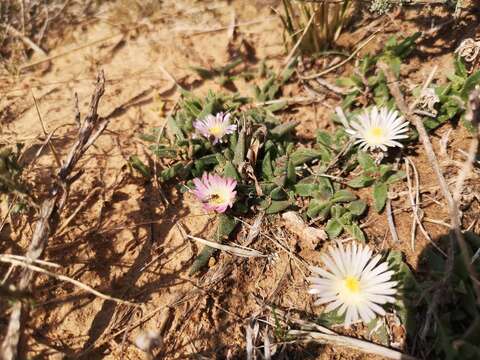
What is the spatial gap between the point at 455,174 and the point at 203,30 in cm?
175

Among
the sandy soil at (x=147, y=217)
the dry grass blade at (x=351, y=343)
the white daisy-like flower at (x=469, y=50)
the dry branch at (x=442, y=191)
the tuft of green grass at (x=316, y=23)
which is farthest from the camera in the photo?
the tuft of green grass at (x=316, y=23)

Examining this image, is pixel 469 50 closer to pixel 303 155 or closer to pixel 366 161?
pixel 366 161

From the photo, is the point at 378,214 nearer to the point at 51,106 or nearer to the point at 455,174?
the point at 455,174

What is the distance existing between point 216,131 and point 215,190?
12.3 inches

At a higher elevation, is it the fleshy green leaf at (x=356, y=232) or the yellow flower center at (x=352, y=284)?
the fleshy green leaf at (x=356, y=232)

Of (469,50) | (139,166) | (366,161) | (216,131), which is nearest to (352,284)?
(366,161)

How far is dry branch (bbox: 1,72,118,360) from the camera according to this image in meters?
1.33

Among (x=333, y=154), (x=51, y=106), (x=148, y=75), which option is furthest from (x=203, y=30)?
(x=333, y=154)

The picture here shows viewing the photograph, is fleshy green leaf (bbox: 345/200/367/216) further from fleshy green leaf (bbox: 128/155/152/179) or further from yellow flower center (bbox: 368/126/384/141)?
fleshy green leaf (bbox: 128/155/152/179)

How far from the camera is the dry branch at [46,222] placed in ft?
4.37

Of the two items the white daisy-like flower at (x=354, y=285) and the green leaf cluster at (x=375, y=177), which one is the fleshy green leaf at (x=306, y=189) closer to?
the green leaf cluster at (x=375, y=177)

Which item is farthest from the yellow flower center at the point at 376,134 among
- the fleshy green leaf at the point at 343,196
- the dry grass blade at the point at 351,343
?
the dry grass blade at the point at 351,343

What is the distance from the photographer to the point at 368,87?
87.7 inches

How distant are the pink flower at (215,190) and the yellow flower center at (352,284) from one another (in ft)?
1.85
